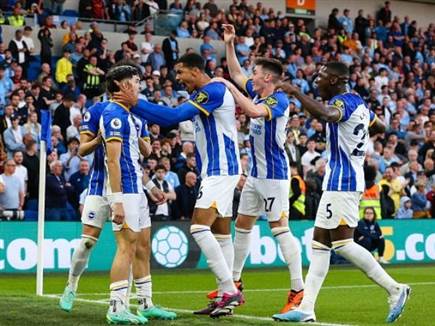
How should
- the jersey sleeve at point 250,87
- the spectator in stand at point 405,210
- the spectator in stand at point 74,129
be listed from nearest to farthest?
the jersey sleeve at point 250,87 → the spectator in stand at point 74,129 → the spectator in stand at point 405,210

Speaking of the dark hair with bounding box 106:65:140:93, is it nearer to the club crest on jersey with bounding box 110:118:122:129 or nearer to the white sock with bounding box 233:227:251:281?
the club crest on jersey with bounding box 110:118:122:129

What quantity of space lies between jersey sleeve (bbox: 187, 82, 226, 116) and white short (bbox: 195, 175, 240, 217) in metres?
0.72

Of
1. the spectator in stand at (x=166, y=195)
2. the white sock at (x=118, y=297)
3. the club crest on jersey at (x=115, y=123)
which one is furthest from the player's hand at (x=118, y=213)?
the spectator in stand at (x=166, y=195)

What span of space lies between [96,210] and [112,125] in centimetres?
145

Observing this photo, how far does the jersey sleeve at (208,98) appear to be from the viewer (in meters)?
10.8

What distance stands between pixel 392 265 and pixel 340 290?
24.0ft

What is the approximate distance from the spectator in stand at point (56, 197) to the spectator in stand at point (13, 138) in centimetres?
133

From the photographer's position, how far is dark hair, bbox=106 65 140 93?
10.5 metres

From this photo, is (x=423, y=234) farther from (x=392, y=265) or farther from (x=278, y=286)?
(x=278, y=286)

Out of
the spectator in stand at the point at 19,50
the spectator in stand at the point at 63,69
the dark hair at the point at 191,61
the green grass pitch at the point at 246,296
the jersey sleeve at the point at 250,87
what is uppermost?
the spectator in stand at the point at 19,50

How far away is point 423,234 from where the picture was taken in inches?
943

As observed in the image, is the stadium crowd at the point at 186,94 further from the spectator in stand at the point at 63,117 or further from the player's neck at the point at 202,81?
the player's neck at the point at 202,81

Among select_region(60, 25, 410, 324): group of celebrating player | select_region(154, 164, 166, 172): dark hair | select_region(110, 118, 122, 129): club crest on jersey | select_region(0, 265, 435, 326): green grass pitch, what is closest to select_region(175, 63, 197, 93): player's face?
select_region(60, 25, 410, 324): group of celebrating player

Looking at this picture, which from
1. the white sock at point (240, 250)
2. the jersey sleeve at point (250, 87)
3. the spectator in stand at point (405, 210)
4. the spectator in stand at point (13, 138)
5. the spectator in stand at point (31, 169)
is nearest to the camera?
the white sock at point (240, 250)
